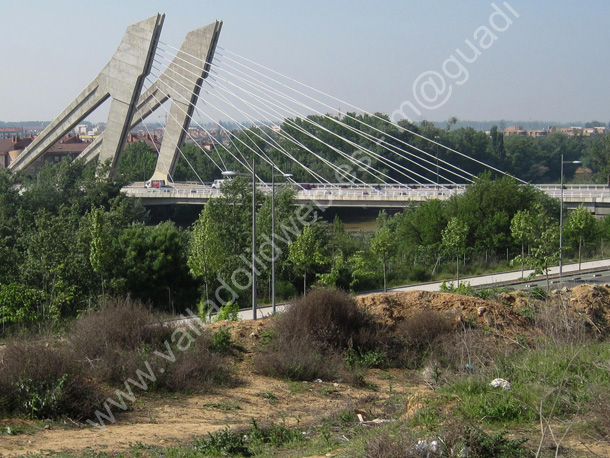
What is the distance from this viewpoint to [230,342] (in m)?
11.6

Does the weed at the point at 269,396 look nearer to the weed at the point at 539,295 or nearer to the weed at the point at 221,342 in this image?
the weed at the point at 221,342

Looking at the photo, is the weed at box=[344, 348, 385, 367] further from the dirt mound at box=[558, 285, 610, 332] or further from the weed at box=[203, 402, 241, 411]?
the dirt mound at box=[558, 285, 610, 332]

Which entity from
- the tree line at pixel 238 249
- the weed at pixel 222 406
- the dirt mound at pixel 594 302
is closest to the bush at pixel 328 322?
the weed at pixel 222 406

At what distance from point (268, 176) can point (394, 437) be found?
4281cm

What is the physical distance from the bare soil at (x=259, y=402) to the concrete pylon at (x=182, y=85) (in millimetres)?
22983

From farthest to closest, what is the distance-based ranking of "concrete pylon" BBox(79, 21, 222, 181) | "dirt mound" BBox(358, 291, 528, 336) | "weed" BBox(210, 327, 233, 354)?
1. "concrete pylon" BBox(79, 21, 222, 181)
2. "dirt mound" BBox(358, 291, 528, 336)
3. "weed" BBox(210, 327, 233, 354)

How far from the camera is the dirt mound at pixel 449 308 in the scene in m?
12.3

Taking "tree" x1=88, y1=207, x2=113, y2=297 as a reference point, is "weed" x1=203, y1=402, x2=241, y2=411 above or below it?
below

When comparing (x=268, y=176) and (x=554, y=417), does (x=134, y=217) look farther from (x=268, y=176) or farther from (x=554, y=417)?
(x=554, y=417)

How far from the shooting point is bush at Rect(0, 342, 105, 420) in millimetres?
8055

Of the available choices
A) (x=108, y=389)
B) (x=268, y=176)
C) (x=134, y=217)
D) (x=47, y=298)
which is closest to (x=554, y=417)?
(x=108, y=389)

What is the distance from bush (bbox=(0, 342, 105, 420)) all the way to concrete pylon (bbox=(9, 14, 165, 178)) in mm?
25963

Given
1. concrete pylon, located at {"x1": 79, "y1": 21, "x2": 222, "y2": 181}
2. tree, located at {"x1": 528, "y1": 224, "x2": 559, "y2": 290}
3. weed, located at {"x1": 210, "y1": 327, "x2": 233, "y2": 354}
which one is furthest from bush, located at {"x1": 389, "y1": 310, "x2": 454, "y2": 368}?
concrete pylon, located at {"x1": 79, "y1": 21, "x2": 222, "y2": 181}

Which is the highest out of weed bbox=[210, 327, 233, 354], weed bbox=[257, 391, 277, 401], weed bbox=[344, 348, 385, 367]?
weed bbox=[210, 327, 233, 354]
